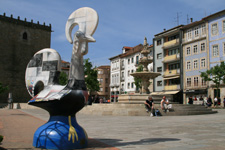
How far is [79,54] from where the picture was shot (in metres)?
6.54

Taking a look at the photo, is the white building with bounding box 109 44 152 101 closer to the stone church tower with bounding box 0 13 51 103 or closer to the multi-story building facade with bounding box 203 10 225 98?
the multi-story building facade with bounding box 203 10 225 98

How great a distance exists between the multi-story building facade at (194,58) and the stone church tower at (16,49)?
3197cm

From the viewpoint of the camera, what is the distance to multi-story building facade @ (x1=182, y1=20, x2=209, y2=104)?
142 feet

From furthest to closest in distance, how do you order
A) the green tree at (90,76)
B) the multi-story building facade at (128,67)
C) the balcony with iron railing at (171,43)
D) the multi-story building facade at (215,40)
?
the multi-story building facade at (128,67) < the green tree at (90,76) < the balcony with iron railing at (171,43) < the multi-story building facade at (215,40)

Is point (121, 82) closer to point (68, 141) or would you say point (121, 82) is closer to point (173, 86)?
point (173, 86)

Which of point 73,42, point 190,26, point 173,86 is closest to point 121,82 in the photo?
point 173,86

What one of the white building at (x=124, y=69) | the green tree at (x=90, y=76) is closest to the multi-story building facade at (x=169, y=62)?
the white building at (x=124, y=69)

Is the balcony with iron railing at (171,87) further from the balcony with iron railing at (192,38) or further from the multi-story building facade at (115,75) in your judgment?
the multi-story building facade at (115,75)

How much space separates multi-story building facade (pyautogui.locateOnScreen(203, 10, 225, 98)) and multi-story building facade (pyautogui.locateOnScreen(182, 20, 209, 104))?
963mm

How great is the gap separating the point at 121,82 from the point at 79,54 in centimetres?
6084

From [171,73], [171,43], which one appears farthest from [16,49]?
[171,73]

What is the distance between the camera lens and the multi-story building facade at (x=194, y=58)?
142 ft

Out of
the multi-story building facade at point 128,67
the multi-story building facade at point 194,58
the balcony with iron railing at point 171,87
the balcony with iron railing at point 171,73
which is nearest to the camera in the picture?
the multi-story building facade at point 194,58

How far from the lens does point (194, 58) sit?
149 ft
